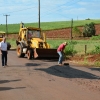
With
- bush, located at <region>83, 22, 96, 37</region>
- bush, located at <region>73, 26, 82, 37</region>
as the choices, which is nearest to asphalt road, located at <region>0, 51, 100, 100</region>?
bush, located at <region>73, 26, 82, 37</region>

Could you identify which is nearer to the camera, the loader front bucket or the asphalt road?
the asphalt road

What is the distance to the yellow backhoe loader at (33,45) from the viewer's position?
22.3 meters

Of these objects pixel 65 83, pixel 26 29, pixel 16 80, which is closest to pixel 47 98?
pixel 65 83

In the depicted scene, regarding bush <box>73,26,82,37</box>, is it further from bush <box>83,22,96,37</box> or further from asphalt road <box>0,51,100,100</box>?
asphalt road <box>0,51,100,100</box>

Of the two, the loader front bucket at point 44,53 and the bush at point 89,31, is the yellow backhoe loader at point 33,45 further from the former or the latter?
the bush at point 89,31

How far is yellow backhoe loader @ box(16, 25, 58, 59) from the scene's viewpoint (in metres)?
22.3

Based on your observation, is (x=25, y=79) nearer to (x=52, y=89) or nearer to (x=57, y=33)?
(x=52, y=89)

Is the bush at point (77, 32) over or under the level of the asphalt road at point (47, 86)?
over

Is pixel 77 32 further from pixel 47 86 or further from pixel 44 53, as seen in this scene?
pixel 47 86

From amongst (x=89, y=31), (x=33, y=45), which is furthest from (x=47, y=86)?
(x=89, y=31)

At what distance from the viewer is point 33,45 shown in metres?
23.8

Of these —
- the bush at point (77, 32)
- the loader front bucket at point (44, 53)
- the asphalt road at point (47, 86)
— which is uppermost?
the bush at point (77, 32)

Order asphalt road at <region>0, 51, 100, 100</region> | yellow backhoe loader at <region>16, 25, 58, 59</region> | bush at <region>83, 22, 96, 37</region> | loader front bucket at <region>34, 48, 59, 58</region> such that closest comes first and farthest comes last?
asphalt road at <region>0, 51, 100, 100</region>
loader front bucket at <region>34, 48, 59, 58</region>
yellow backhoe loader at <region>16, 25, 58, 59</region>
bush at <region>83, 22, 96, 37</region>

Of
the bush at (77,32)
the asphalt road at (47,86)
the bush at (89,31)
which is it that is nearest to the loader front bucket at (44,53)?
the asphalt road at (47,86)
